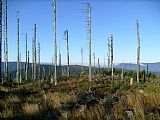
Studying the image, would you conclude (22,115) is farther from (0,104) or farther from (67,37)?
(67,37)

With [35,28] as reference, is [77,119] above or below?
below

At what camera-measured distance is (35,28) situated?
5450 cm

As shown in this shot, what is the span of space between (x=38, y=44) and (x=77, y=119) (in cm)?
5685

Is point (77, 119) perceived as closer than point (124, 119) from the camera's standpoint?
No

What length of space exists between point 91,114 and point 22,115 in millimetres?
2308

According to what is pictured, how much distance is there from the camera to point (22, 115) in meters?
9.03

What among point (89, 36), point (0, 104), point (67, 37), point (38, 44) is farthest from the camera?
point (38, 44)

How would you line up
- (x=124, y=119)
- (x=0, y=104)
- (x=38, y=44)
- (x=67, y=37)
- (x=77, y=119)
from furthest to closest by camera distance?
(x=38, y=44), (x=67, y=37), (x=0, y=104), (x=77, y=119), (x=124, y=119)

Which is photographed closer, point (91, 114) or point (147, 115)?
point (147, 115)

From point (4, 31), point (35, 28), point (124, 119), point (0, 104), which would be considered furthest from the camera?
point (35, 28)

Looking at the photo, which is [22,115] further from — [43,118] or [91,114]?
[91,114]

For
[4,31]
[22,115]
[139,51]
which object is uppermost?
[4,31]

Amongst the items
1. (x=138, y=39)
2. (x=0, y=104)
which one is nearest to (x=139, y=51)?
(x=138, y=39)

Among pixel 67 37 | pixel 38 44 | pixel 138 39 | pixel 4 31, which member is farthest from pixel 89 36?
pixel 38 44
